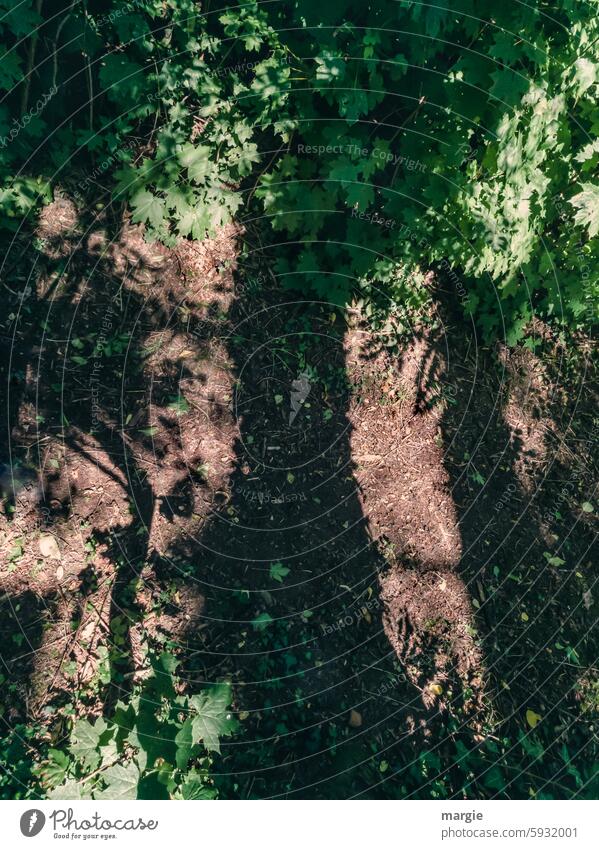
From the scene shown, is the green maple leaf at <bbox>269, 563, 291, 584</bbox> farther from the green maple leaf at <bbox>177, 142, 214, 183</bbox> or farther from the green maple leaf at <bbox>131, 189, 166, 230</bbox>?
the green maple leaf at <bbox>177, 142, 214, 183</bbox>

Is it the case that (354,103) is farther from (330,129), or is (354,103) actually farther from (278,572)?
(278,572)

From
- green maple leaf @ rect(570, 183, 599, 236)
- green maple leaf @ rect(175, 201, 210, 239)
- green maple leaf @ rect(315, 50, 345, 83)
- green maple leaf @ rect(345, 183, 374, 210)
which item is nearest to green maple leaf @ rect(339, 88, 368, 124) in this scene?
green maple leaf @ rect(315, 50, 345, 83)

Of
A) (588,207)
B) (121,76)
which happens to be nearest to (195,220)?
(121,76)

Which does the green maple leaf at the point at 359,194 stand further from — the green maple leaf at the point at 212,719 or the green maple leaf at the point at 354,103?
the green maple leaf at the point at 212,719

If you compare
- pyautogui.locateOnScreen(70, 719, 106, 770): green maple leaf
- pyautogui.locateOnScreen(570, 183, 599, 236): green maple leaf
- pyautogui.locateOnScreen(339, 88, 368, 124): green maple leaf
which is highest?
pyautogui.locateOnScreen(339, 88, 368, 124): green maple leaf

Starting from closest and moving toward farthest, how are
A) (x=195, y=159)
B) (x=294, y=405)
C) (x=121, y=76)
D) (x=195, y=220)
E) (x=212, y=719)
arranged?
(x=212, y=719) → (x=121, y=76) → (x=195, y=159) → (x=195, y=220) → (x=294, y=405)

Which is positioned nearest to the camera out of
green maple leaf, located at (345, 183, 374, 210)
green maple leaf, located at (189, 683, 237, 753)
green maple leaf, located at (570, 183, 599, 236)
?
green maple leaf, located at (189, 683, 237, 753)
